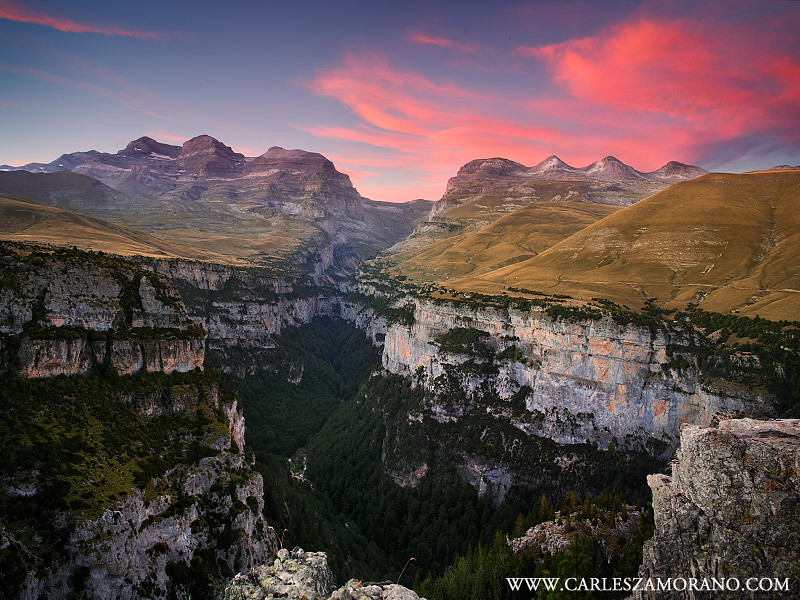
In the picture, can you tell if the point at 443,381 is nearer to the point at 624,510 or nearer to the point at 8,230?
the point at 624,510

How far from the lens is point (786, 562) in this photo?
20938 millimetres

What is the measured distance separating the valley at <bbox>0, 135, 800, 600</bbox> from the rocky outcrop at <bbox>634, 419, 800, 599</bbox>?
3.08 ft

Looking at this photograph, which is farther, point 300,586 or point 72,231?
point 72,231

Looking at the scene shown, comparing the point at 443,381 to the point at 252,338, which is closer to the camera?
the point at 443,381

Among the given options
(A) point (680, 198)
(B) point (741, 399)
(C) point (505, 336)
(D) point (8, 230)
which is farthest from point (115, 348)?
(A) point (680, 198)

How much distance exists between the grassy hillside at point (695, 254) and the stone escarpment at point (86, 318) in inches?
3761

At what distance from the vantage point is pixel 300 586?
29.7m

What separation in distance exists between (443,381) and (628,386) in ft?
141

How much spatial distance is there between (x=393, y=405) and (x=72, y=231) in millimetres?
147329

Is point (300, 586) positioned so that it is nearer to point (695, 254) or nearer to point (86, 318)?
point (86, 318)

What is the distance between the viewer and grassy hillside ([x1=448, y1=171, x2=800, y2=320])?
102000 mm

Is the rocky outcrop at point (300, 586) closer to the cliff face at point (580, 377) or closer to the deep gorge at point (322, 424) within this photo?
the deep gorge at point (322, 424)

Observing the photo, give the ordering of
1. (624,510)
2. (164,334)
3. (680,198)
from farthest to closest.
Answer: (680,198) < (164,334) < (624,510)

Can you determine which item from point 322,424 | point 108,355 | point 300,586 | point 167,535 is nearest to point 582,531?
point 300,586
